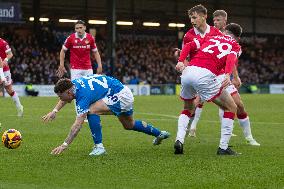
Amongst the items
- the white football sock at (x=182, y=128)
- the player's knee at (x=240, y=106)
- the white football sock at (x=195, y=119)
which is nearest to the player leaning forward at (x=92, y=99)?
the white football sock at (x=182, y=128)

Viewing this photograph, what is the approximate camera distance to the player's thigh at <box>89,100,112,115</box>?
9.89 meters

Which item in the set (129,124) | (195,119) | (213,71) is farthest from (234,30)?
(129,124)

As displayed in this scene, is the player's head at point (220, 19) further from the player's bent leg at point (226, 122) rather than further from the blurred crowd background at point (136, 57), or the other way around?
the blurred crowd background at point (136, 57)

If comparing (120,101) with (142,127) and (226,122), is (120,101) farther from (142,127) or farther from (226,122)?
(226,122)

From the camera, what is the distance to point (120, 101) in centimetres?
1017

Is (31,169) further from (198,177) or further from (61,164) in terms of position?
(198,177)

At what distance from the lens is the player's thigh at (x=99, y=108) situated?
32.4 feet

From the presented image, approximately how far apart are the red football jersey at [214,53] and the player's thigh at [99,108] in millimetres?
1367

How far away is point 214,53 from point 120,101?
1623 millimetres

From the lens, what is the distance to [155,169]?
8.58m

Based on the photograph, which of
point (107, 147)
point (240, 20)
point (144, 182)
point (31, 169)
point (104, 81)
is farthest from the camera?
point (240, 20)

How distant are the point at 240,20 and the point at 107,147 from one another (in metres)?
50.3

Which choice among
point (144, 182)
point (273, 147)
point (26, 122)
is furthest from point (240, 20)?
point (144, 182)

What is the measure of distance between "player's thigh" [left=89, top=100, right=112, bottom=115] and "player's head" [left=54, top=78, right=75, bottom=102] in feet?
1.45
